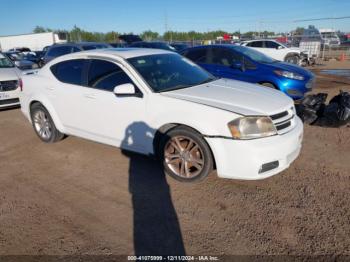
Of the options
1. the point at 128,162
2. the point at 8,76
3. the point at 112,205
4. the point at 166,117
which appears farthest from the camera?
the point at 8,76

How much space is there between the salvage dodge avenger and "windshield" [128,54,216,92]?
0.05 ft

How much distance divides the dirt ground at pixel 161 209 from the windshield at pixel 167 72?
1192mm

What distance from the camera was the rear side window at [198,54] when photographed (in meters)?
8.58

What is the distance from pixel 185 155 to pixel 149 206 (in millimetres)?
781

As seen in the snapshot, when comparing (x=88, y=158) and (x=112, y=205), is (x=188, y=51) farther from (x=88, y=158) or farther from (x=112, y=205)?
(x=112, y=205)

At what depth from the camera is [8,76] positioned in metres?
8.23

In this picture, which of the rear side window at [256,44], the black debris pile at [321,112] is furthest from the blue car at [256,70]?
the rear side window at [256,44]

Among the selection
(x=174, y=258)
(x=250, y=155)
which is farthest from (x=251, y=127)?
(x=174, y=258)

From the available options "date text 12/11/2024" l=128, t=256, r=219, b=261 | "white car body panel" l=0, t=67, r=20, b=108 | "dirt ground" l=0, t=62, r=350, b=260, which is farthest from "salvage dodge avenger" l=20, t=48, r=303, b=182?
"white car body panel" l=0, t=67, r=20, b=108

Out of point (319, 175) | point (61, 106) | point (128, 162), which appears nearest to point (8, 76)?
point (61, 106)

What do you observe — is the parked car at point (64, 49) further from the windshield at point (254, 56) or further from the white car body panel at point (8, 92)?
the windshield at point (254, 56)

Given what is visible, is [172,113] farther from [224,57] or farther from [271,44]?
[271,44]

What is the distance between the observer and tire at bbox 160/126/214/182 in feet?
12.1

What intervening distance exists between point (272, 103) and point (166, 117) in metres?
1.33
